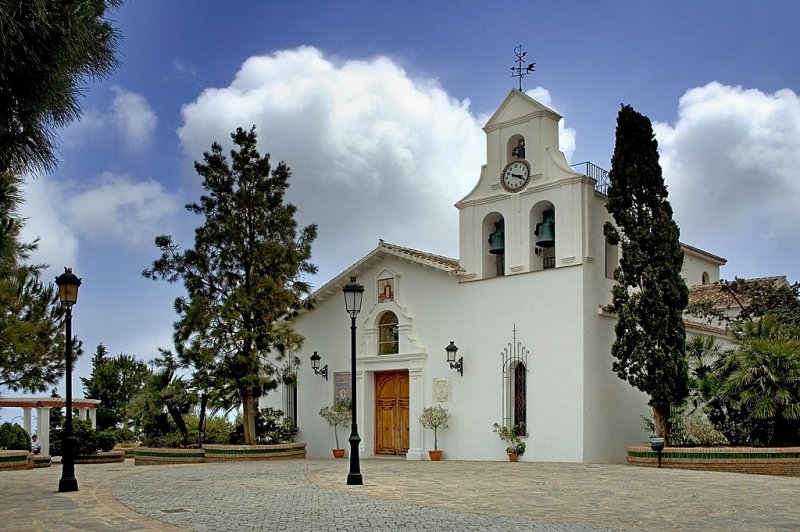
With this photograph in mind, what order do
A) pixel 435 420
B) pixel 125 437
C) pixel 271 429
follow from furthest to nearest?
pixel 125 437, pixel 271 429, pixel 435 420

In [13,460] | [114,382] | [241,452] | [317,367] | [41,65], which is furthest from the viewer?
[114,382]

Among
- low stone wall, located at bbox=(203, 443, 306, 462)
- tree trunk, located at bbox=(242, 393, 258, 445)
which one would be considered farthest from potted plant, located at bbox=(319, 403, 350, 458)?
tree trunk, located at bbox=(242, 393, 258, 445)

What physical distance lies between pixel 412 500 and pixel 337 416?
1318cm

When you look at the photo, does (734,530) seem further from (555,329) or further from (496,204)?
(496,204)

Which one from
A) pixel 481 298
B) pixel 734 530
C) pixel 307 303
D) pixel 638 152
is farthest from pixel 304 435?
pixel 734 530

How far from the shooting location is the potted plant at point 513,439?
71.8ft

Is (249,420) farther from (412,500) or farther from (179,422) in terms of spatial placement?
(412,500)

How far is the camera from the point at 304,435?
27562 millimetres

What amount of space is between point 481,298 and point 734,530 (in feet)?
44.2

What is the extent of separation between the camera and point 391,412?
1015 inches

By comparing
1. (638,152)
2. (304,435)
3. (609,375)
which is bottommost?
(304,435)

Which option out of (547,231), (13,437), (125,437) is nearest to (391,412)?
(547,231)

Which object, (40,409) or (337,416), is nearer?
(337,416)

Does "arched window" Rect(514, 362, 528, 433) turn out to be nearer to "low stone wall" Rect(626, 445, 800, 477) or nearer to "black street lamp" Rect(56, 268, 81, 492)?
"low stone wall" Rect(626, 445, 800, 477)
